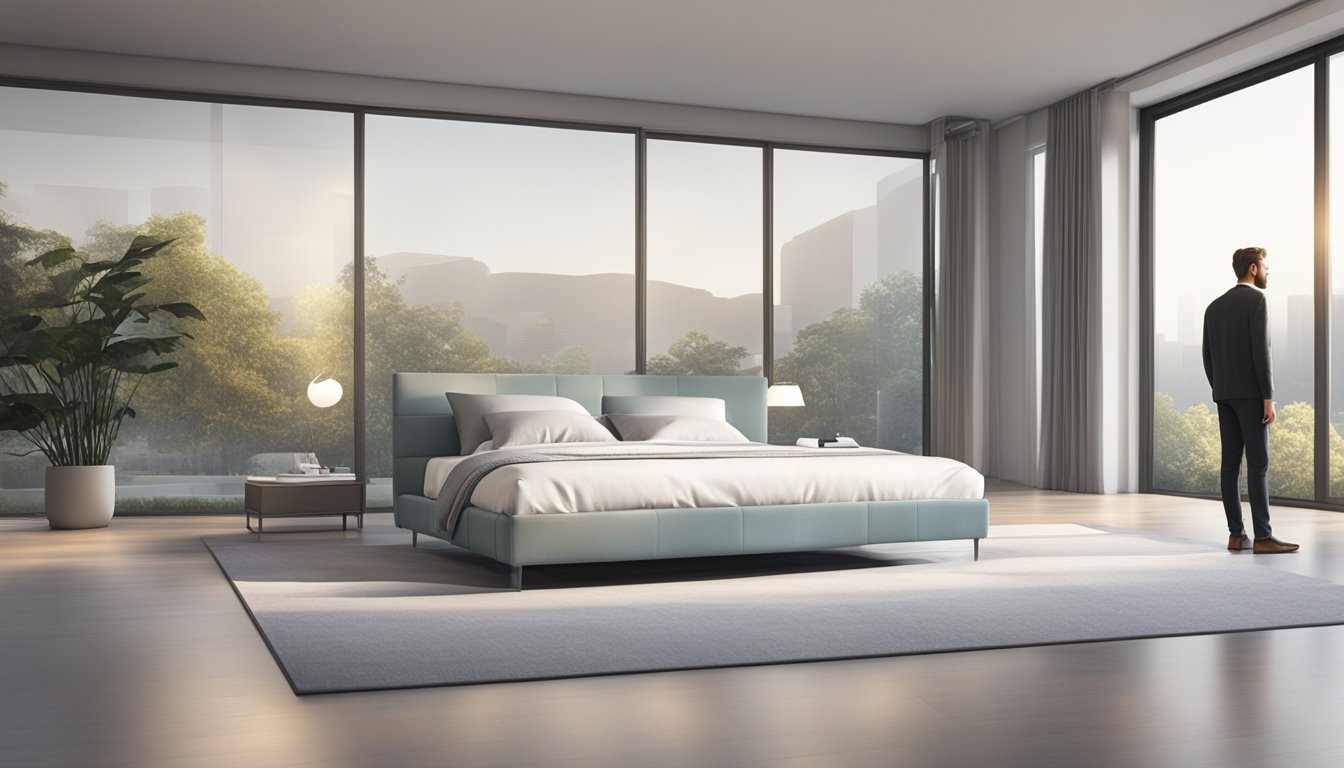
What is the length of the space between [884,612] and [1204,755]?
1634 millimetres

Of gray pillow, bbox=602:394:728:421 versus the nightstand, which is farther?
gray pillow, bbox=602:394:728:421

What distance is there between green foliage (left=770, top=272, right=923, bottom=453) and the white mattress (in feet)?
12.7

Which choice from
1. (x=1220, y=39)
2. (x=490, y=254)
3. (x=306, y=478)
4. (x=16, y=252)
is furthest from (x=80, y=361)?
(x=1220, y=39)

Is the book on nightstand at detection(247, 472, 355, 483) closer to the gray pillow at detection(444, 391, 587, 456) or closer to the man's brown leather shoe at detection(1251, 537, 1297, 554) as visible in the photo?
the gray pillow at detection(444, 391, 587, 456)

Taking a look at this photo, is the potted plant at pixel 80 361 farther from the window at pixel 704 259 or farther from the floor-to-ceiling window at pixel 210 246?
the window at pixel 704 259

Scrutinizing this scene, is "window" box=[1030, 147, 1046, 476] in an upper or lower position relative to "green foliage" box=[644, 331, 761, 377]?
upper

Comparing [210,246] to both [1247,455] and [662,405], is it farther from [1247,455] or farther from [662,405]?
[1247,455]

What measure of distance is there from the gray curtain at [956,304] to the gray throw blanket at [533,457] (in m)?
4.36

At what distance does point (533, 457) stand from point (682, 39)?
3.76 m

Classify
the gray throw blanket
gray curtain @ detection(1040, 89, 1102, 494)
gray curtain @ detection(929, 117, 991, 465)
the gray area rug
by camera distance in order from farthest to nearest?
gray curtain @ detection(929, 117, 991, 465) < gray curtain @ detection(1040, 89, 1102, 494) < the gray throw blanket < the gray area rug

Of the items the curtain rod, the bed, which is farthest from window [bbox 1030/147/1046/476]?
the bed

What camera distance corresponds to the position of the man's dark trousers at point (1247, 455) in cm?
546

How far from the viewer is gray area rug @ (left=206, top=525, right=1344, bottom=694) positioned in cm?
326

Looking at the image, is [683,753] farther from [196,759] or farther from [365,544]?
[365,544]
